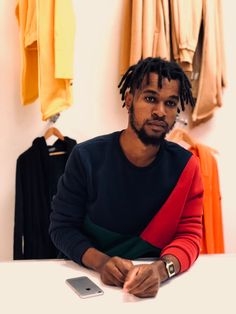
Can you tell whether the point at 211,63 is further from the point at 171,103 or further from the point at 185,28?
the point at 171,103

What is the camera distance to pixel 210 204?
6.22ft

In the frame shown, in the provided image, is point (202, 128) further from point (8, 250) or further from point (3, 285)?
point (3, 285)

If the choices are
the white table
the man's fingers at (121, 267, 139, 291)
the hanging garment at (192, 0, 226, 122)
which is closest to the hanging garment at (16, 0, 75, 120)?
the hanging garment at (192, 0, 226, 122)

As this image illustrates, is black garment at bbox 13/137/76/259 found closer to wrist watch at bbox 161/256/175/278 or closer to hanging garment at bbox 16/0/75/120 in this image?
hanging garment at bbox 16/0/75/120

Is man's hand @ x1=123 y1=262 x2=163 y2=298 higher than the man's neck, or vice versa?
the man's neck

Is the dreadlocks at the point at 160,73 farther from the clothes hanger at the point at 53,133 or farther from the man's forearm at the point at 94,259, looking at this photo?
the clothes hanger at the point at 53,133

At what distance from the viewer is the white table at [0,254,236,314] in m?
0.81

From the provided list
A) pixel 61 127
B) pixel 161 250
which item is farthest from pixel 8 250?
pixel 161 250

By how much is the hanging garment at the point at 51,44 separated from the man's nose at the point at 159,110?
58 cm

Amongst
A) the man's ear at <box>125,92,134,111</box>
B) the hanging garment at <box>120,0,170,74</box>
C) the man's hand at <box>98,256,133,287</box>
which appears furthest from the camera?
the hanging garment at <box>120,0,170,74</box>

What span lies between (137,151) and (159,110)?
14cm

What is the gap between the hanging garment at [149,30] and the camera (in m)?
1.81

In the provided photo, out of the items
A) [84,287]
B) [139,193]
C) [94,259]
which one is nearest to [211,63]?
[139,193]

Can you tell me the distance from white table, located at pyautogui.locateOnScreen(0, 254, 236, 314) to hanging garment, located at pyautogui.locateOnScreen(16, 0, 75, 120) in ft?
2.66
